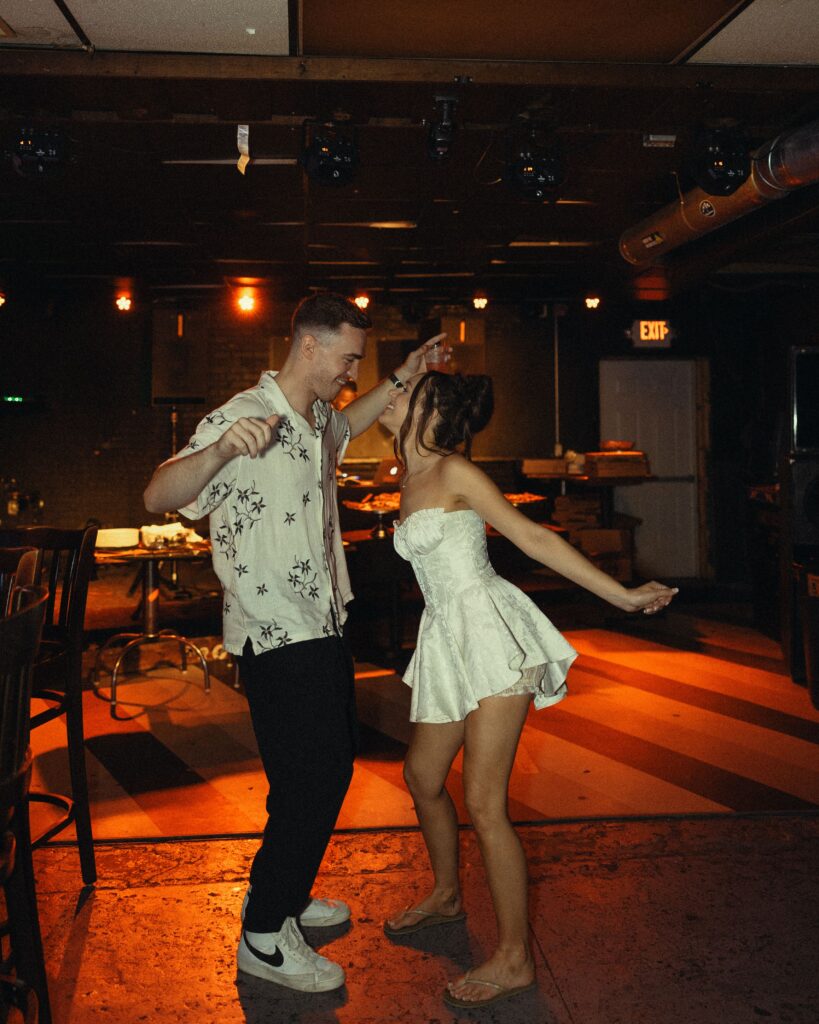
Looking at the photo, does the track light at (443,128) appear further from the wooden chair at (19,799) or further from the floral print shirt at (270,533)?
the wooden chair at (19,799)

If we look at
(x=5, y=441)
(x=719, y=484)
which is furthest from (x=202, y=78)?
(x=719, y=484)

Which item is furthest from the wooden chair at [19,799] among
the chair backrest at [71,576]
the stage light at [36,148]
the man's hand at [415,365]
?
the stage light at [36,148]

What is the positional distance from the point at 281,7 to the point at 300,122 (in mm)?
1085

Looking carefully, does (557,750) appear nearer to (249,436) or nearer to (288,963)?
(288,963)

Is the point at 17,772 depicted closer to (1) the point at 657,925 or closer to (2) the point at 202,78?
(1) the point at 657,925

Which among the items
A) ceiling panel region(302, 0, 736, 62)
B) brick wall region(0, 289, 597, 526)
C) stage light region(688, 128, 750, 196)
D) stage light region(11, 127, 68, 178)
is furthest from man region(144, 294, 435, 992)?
brick wall region(0, 289, 597, 526)

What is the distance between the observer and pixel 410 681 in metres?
2.65

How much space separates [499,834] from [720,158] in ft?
12.4

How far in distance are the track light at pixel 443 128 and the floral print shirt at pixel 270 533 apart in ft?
8.30

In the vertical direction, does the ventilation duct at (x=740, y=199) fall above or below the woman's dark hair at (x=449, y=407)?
above

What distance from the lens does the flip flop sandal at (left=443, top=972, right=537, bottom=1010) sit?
242cm

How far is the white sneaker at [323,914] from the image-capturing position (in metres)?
2.87

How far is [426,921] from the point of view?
112 inches

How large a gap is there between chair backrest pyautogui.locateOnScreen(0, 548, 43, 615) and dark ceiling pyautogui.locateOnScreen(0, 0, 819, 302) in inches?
93.2
